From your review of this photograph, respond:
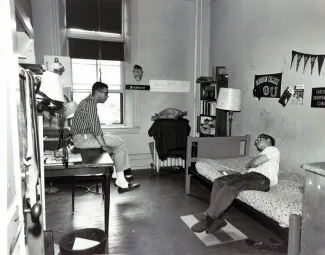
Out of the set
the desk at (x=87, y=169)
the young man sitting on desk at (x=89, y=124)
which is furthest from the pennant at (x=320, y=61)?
the young man sitting on desk at (x=89, y=124)

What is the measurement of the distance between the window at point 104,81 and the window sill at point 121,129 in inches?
7.0

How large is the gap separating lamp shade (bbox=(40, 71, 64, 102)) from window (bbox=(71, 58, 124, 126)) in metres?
2.93

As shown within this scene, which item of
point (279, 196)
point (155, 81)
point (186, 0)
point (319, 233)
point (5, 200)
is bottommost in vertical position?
point (279, 196)

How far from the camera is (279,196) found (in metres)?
2.31

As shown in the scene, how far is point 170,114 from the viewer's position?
4660mm

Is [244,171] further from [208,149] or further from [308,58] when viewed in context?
[308,58]

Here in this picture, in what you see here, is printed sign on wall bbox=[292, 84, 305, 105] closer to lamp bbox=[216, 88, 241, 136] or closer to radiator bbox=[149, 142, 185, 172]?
lamp bbox=[216, 88, 241, 136]

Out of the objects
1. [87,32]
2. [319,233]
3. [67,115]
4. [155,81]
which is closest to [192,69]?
[155,81]

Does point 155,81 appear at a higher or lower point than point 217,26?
lower

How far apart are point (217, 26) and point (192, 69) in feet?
2.84

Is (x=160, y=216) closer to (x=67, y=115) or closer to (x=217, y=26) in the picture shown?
(x=67, y=115)

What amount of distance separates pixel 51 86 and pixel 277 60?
2.75 meters

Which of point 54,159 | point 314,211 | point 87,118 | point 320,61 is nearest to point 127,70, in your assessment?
point 87,118

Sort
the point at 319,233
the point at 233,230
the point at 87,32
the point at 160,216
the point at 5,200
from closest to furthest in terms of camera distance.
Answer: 1. the point at 5,200
2. the point at 319,233
3. the point at 233,230
4. the point at 160,216
5. the point at 87,32
